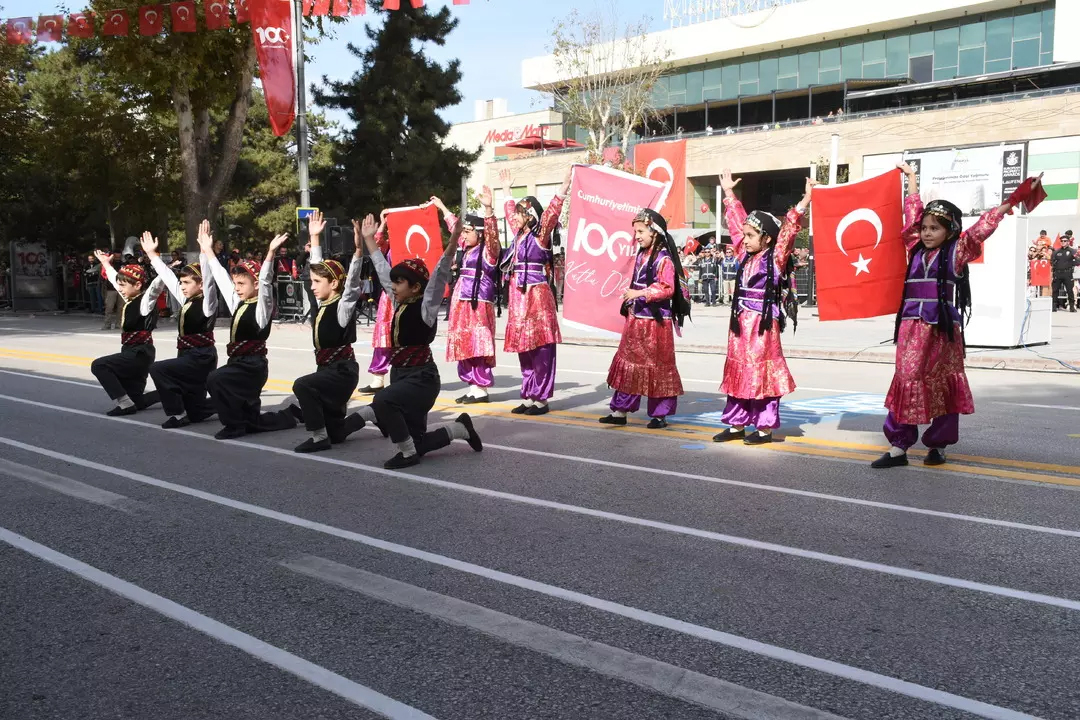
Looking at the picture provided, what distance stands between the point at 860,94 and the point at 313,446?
4940 cm

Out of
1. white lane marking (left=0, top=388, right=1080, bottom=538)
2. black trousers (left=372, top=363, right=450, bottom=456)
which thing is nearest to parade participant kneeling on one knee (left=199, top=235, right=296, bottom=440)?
white lane marking (left=0, top=388, right=1080, bottom=538)

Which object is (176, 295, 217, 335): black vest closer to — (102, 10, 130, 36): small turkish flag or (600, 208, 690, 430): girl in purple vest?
(600, 208, 690, 430): girl in purple vest

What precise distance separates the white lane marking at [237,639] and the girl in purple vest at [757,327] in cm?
497

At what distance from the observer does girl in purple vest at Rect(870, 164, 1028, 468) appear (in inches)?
285

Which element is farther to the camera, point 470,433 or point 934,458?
point 470,433

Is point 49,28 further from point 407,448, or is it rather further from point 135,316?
point 407,448

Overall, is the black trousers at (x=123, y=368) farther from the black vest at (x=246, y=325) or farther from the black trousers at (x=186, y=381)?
the black vest at (x=246, y=325)

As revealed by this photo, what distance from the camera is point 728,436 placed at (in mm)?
8617

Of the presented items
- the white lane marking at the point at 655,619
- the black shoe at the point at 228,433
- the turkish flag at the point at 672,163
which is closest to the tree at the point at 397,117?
the turkish flag at the point at 672,163

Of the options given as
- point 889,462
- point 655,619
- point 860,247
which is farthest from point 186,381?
point 655,619

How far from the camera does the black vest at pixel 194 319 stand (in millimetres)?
9688

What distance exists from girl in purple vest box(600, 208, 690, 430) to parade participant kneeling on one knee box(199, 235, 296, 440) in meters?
3.03

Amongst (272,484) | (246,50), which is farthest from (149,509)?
(246,50)

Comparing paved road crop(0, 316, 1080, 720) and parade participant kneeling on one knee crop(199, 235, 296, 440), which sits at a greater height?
parade participant kneeling on one knee crop(199, 235, 296, 440)
